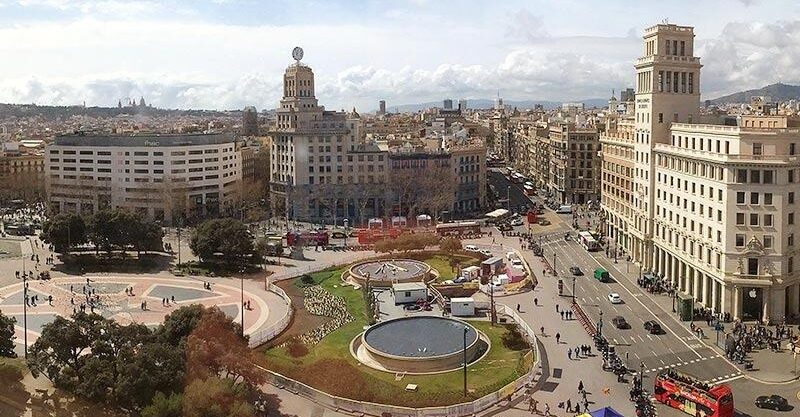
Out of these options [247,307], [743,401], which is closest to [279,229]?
[247,307]

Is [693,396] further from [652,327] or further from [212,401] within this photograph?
[212,401]

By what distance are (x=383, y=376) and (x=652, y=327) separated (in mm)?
27208

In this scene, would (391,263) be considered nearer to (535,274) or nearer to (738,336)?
(535,274)

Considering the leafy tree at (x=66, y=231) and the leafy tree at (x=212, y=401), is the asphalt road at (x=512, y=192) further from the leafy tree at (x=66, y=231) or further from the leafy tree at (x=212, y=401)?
the leafy tree at (x=212, y=401)

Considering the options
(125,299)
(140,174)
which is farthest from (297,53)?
(125,299)

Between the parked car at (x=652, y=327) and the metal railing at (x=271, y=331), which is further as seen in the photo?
the parked car at (x=652, y=327)

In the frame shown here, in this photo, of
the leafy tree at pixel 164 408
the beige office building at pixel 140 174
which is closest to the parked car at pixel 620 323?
the leafy tree at pixel 164 408

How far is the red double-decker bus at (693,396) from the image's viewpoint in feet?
165

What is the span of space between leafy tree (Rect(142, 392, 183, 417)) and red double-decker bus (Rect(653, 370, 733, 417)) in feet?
106

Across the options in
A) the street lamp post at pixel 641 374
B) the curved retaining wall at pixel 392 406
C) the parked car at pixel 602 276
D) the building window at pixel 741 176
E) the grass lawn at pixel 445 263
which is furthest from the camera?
the grass lawn at pixel 445 263

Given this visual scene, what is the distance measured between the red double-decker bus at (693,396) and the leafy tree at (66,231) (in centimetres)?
7837

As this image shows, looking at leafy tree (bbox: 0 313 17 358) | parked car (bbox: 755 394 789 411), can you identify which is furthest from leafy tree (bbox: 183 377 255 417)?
parked car (bbox: 755 394 789 411)

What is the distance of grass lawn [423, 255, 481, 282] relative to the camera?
96188mm

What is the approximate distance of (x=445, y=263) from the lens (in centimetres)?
10300
